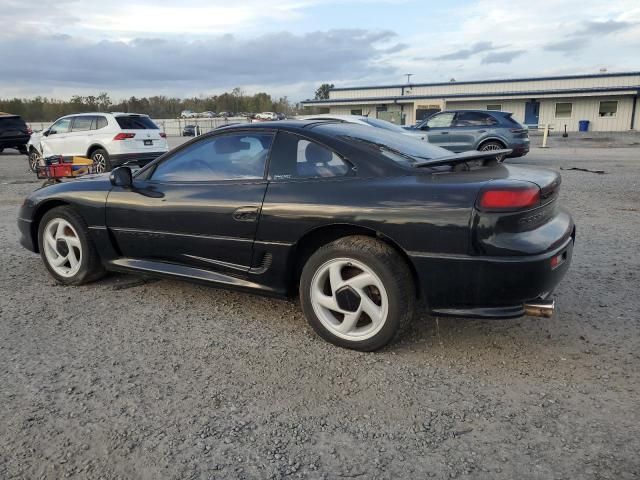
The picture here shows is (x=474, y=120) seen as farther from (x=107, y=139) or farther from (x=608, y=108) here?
(x=608, y=108)

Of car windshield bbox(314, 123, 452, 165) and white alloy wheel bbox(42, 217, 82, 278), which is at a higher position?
car windshield bbox(314, 123, 452, 165)

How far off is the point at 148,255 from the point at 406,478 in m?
2.78

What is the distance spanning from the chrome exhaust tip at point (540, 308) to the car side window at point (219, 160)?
1921 mm

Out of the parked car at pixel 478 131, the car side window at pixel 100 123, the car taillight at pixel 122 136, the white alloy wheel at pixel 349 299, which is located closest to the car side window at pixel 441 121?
the parked car at pixel 478 131

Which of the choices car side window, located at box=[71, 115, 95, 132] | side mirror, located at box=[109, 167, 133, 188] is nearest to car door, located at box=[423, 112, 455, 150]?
car side window, located at box=[71, 115, 95, 132]

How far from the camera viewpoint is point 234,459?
92.1 inches

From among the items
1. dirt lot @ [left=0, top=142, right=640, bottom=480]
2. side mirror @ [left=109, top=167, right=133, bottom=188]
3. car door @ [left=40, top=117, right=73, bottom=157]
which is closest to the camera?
dirt lot @ [left=0, top=142, right=640, bottom=480]

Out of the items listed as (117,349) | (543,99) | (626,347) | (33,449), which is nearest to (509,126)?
(626,347)

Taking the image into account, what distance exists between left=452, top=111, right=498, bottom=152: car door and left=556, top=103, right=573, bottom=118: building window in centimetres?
2853

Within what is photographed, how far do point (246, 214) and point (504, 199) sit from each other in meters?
1.68

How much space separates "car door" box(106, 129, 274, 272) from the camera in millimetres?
3670

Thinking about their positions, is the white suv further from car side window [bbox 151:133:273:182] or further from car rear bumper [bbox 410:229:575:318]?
car rear bumper [bbox 410:229:575:318]

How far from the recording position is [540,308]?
2.97m

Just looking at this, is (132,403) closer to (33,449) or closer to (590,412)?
(33,449)
